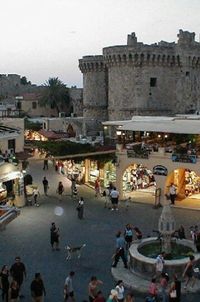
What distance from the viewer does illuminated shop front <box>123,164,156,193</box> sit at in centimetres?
3206

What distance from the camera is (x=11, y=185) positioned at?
28.7 meters

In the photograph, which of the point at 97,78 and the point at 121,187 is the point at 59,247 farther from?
the point at 97,78

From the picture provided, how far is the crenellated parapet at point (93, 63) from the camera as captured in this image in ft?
168

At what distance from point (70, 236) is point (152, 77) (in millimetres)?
27196

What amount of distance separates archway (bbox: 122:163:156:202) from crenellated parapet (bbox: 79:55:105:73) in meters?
20.9

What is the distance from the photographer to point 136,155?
3036 cm

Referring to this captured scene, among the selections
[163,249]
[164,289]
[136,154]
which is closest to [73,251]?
[163,249]

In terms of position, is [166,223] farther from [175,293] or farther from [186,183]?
[186,183]

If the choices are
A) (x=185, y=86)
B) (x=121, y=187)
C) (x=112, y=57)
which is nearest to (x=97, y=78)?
(x=112, y=57)

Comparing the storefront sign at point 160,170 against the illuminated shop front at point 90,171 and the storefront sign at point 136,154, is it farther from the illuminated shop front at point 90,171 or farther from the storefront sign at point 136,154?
the illuminated shop front at point 90,171

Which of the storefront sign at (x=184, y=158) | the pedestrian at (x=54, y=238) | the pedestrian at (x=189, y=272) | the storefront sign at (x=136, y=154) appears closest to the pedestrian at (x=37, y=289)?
the pedestrian at (x=189, y=272)

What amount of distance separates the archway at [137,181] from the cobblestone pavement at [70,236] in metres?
2.14

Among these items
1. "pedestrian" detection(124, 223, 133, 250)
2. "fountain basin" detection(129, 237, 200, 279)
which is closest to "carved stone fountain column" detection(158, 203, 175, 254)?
"fountain basin" detection(129, 237, 200, 279)

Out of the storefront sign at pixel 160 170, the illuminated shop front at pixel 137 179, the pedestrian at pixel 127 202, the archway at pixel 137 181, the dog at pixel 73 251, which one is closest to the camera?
the dog at pixel 73 251
